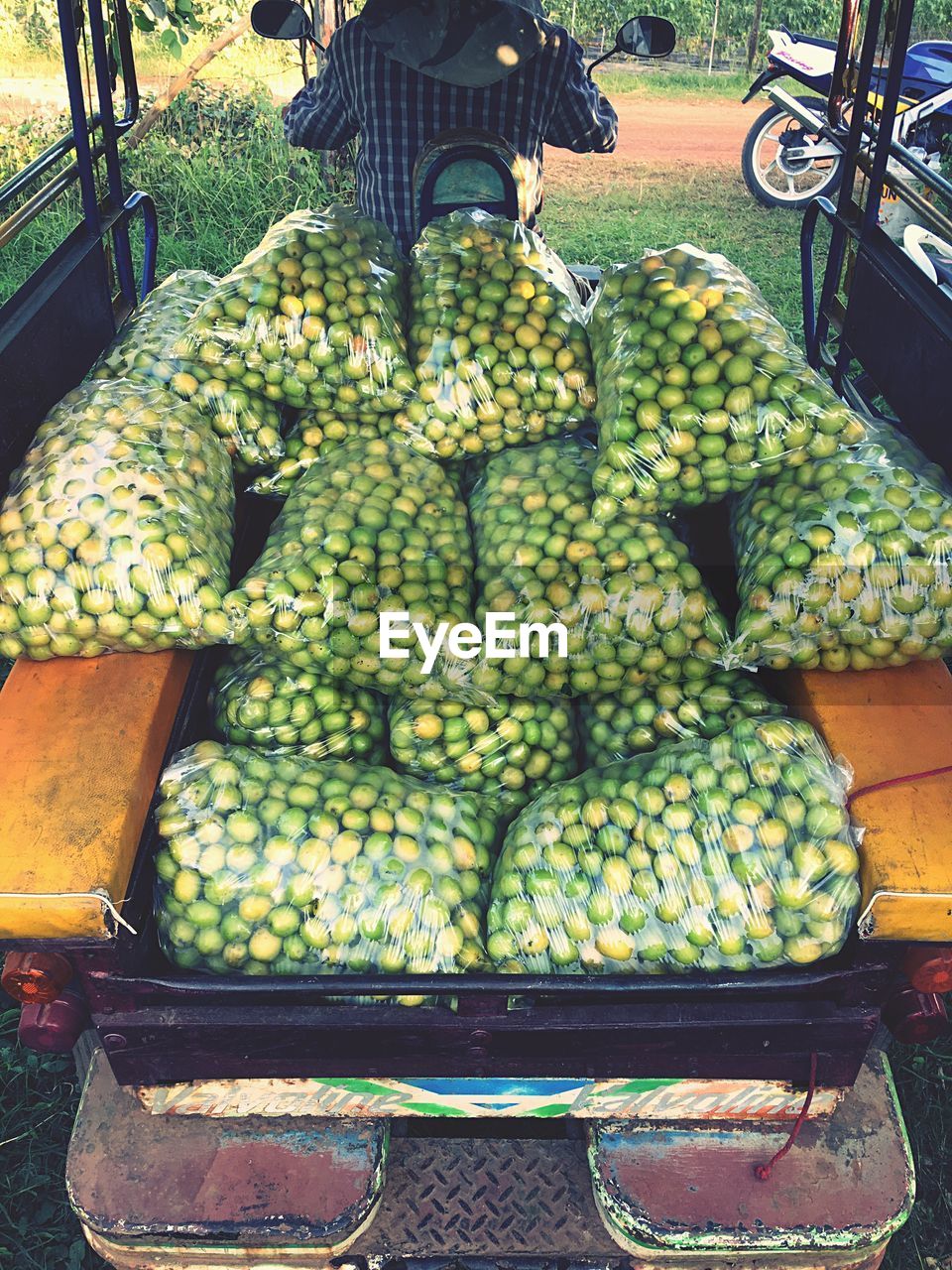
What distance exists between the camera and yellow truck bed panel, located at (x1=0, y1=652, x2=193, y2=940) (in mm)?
1539

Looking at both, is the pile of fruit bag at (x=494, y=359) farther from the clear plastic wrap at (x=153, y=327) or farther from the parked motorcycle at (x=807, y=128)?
the parked motorcycle at (x=807, y=128)

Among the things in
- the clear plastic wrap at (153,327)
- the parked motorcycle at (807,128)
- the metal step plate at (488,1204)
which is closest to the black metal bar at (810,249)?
the clear plastic wrap at (153,327)

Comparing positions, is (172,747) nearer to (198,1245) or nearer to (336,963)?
(336,963)

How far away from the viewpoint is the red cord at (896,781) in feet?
5.66

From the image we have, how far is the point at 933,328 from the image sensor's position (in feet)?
7.41

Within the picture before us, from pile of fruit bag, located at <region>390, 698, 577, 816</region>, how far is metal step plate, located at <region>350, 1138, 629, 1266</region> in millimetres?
641

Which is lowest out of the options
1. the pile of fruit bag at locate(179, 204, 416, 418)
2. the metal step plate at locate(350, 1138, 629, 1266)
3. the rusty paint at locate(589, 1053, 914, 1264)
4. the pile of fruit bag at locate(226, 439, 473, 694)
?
the metal step plate at locate(350, 1138, 629, 1266)

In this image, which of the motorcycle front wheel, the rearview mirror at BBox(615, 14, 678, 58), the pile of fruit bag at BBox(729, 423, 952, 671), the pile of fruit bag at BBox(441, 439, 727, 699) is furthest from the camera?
the motorcycle front wheel

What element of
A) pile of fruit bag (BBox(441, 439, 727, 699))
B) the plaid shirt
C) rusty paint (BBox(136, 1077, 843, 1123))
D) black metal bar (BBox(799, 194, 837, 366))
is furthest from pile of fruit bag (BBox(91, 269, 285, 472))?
black metal bar (BBox(799, 194, 837, 366))

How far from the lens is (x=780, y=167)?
8.73 metres

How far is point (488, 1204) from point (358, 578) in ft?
3.89

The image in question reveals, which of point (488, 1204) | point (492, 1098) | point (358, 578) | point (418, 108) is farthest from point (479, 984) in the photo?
point (418, 108)

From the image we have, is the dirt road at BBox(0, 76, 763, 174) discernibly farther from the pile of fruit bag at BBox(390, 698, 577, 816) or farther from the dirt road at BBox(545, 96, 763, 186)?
the pile of fruit bag at BBox(390, 698, 577, 816)

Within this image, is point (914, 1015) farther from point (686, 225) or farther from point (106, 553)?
point (686, 225)
